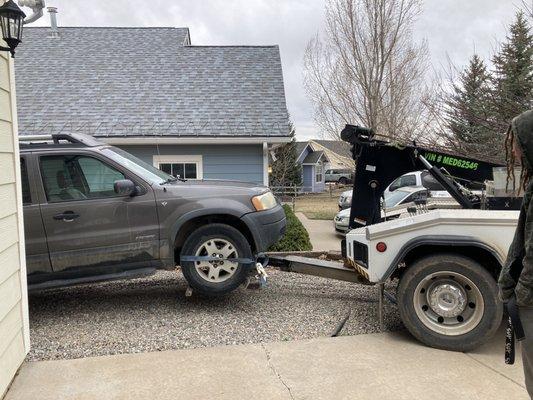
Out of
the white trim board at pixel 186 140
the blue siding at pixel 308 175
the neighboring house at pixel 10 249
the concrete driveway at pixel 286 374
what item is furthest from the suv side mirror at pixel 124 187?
the blue siding at pixel 308 175

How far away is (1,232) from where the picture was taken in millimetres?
3637

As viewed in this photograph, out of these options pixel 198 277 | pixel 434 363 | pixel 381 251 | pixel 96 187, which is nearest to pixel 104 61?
pixel 96 187

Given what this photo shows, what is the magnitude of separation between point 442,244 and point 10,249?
3.79 metres

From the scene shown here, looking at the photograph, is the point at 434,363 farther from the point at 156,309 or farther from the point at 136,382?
the point at 156,309

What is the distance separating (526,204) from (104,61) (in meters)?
12.7

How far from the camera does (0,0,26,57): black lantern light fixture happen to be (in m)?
3.72

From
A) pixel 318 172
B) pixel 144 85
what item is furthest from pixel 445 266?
pixel 318 172

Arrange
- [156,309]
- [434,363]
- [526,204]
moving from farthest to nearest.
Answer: [156,309] < [434,363] < [526,204]

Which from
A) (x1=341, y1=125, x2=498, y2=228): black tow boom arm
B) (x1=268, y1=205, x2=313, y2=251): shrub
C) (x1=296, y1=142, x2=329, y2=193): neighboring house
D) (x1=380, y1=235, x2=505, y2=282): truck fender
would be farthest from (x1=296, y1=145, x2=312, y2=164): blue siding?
(x1=380, y1=235, x2=505, y2=282): truck fender

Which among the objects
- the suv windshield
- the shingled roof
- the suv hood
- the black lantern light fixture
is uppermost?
the shingled roof

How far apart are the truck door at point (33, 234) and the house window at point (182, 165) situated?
5715mm

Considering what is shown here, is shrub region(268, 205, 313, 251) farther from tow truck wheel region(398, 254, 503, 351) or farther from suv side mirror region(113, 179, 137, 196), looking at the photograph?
tow truck wheel region(398, 254, 503, 351)

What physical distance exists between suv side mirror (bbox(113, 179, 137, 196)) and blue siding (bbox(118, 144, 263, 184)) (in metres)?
5.61

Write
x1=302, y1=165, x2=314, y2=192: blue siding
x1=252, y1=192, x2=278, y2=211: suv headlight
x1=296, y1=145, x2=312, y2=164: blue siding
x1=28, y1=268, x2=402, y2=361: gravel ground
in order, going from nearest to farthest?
x1=28, y1=268, x2=402, y2=361: gravel ground → x1=252, y1=192, x2=278, y2=211: suv headlight → x1=296, y1=145, x2=312, y2=164: blue siding → x1=302, y1=165, x2=314, y2=192: blue siding
